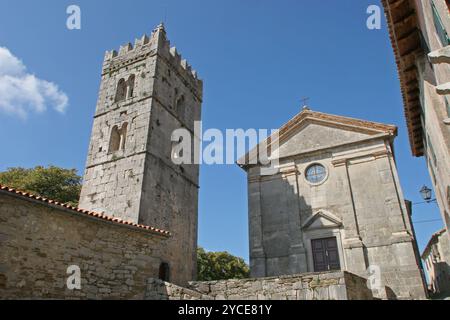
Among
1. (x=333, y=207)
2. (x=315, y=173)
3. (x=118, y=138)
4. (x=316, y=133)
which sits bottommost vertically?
(x=333, y=207)

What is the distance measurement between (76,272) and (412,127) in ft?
35.0

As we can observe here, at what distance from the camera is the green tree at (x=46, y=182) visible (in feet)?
75.3

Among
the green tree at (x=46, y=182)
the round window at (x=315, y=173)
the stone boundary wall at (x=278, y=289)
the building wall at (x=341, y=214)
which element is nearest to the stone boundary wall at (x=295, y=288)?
the stone boundary wall at (x=278, y=289)

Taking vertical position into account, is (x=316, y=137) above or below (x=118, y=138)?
below

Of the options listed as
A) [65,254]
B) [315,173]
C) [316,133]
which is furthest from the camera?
[316,133]

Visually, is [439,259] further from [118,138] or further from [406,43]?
[118,138]

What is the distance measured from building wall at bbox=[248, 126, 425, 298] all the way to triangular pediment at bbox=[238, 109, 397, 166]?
118mm

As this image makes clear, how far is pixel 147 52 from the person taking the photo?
19625mm

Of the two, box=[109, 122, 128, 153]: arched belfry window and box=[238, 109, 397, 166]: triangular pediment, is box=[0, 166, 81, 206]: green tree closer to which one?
box=[109, 122, 128, 153]: arched belfry window

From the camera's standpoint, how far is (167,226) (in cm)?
1598

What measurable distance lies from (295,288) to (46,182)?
67.9ft

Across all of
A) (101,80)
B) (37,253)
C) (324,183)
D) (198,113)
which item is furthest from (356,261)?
(101,80)

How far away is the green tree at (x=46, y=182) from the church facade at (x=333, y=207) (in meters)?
13.8

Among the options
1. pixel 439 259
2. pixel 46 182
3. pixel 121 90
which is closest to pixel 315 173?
pixel 121 90
